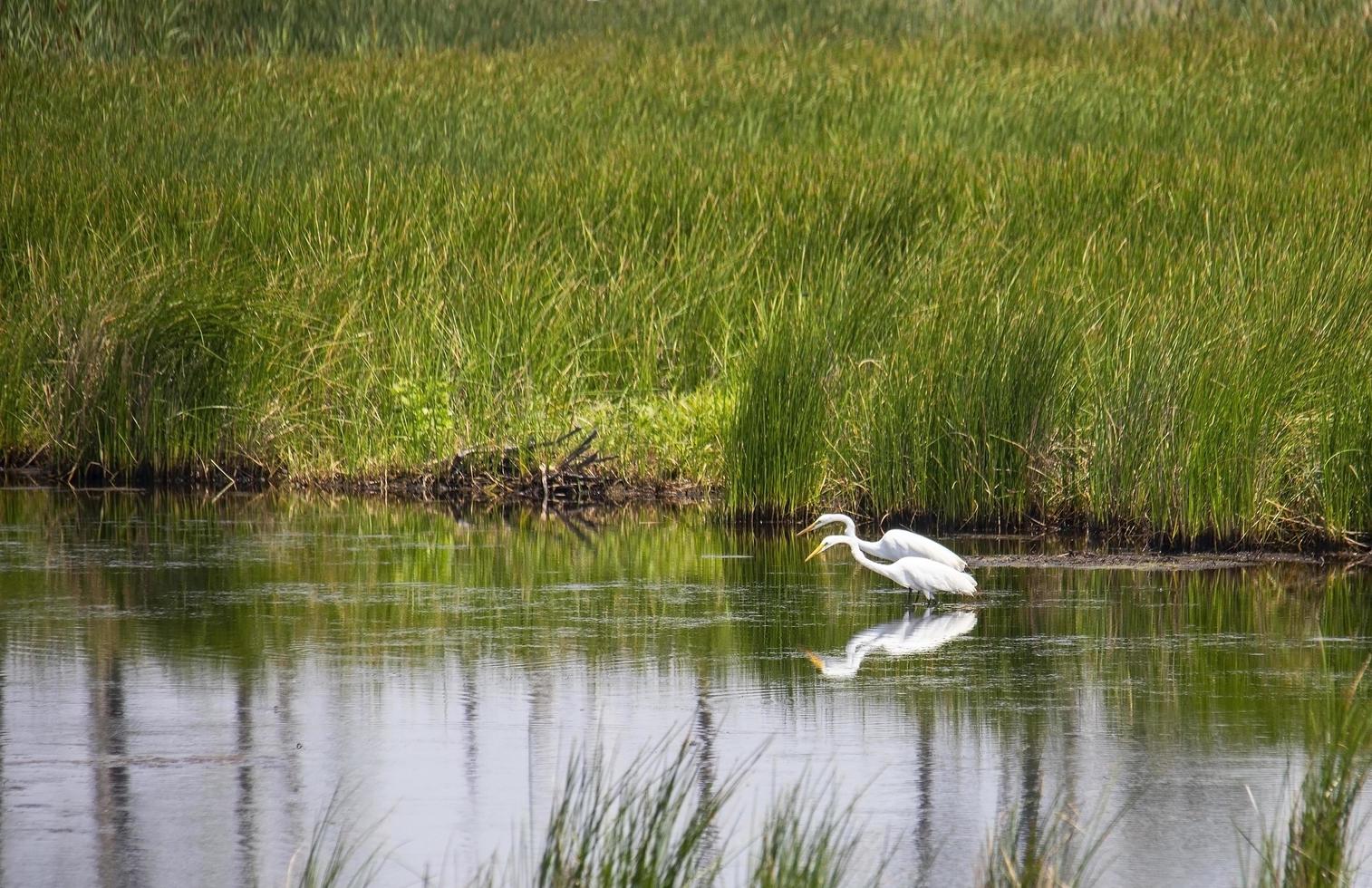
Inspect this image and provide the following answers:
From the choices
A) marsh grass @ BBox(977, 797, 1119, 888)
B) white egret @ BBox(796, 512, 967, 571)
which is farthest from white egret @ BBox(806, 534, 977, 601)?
marsh grass @ BBox(977, 797, 1119, 888)

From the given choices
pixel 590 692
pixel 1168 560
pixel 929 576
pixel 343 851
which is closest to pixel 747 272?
pixel 1168 560

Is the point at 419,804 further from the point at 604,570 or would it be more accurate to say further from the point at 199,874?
the point at 604,570

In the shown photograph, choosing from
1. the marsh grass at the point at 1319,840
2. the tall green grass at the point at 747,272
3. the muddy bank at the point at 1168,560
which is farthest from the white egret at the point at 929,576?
the marsh grass at the point at 1319,840

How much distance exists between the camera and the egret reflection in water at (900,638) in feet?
25.7

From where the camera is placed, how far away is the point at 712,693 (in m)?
7.31

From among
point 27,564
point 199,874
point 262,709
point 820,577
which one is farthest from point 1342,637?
point 27,564

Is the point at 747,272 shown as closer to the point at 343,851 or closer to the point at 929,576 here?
the point at 929,576

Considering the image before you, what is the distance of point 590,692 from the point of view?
287 inches

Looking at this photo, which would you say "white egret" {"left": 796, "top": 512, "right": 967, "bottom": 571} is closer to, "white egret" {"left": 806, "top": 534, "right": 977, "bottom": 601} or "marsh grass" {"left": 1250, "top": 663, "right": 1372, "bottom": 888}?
"white egret" {"left": 806, "top": 534, "right": 977, "bottom": 601}

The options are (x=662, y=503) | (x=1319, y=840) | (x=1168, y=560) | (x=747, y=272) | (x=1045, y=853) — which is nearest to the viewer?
(x=1045, y=853)

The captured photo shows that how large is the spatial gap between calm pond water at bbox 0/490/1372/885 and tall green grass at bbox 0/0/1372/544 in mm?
718

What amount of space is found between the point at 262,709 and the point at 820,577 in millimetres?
3590

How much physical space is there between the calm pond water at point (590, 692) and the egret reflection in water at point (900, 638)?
0.11ft

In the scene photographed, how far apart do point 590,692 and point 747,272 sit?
734cm
